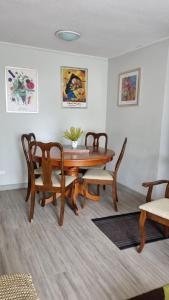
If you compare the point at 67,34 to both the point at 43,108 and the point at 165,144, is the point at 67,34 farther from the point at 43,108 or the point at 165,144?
the point at 165,144

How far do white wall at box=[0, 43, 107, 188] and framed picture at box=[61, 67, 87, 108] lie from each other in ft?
0.28

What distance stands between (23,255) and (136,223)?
4.45ft

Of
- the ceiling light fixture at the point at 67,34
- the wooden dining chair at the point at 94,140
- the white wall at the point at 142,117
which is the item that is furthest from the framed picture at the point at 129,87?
the ceiling light fixture at the point at 67,34

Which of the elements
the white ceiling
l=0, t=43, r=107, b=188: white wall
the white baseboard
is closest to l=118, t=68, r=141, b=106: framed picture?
the white ceiling

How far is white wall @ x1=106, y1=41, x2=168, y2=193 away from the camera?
3076 mm

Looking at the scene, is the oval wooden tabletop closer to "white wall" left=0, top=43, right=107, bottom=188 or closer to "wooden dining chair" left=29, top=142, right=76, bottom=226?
"wooden dining chair" left=29, top=142, right=76, bottom=226

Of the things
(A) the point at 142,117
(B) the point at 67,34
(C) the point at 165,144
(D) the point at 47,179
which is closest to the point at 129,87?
(A) the point at 142,117

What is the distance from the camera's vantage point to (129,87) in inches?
143

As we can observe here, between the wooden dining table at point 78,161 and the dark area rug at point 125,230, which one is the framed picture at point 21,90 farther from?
the dark area rug at point 125,230

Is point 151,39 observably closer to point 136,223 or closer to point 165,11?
point 165,11

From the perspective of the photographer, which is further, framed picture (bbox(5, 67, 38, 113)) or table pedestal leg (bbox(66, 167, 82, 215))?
framed picture (bbox(5, 67, 38, 113))

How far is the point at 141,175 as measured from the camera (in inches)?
137

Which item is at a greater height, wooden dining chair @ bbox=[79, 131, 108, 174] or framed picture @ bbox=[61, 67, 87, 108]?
framed picture @ bbox=[61, 67, 87, 108]

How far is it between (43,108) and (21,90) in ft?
1.47
